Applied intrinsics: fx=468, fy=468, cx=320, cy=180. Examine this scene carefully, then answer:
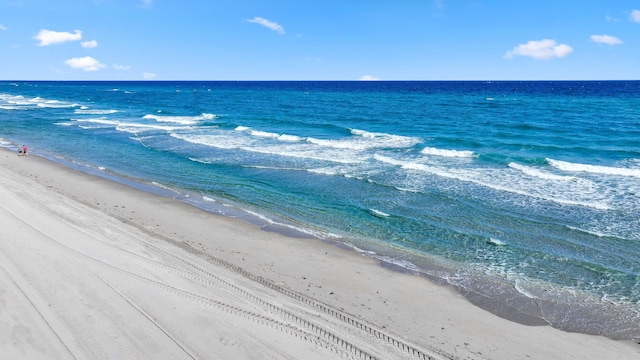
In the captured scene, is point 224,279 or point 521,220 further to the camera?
point 521,220

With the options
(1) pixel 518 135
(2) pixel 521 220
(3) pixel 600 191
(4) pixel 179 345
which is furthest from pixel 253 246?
(1) pixel 518 135

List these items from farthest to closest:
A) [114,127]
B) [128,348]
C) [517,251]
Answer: [114,127] < [517,251] < [128,348]

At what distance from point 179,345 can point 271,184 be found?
1489 cm

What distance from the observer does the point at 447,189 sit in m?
22.0

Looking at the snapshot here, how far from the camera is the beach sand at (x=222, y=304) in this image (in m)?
8.85

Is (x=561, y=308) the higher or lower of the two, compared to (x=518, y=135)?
lower

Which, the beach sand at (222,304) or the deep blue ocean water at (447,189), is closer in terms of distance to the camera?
the beach sand at (222,304)

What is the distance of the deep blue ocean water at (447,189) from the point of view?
12984 millimetres

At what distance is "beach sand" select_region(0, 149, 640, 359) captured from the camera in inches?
348

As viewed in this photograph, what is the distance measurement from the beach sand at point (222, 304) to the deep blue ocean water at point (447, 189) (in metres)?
1.37

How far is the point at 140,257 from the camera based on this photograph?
12.9 metres

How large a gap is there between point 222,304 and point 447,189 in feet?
47.0

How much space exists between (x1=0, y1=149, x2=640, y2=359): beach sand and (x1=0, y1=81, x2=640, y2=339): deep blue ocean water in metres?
1.37

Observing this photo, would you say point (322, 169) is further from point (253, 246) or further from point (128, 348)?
point (128, 348)
